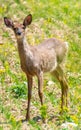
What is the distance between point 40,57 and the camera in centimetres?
1256

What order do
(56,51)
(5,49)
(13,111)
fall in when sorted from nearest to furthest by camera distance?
(13,111) → (56,51) → (5,49)

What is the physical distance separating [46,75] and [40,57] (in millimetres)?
2074

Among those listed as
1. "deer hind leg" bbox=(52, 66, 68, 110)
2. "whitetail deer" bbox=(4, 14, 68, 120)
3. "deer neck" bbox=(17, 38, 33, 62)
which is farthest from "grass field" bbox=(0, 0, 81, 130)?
"deer neck" bbox=(17, 38, 33, 62)

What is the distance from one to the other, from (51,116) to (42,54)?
150 cm

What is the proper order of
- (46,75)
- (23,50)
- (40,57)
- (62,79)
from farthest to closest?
1. (46,75)
2. (62,79)
3. (40,57)
4. (23,50)

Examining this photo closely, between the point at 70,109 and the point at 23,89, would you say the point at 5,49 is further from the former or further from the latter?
the point at 70,109

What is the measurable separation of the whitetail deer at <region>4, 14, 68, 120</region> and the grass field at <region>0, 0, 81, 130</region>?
0.53m

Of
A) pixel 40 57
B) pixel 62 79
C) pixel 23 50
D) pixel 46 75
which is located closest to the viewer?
pixel 23 50

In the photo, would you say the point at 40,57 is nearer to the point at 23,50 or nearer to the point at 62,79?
the point at 23,50

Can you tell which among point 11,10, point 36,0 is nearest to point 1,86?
point 11,10

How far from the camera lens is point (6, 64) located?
15.5m

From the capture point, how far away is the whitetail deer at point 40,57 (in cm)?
1190

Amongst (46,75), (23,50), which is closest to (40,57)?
(23,50)

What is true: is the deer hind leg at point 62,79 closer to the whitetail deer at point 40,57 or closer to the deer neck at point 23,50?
the whitetail deer at point 40,57
